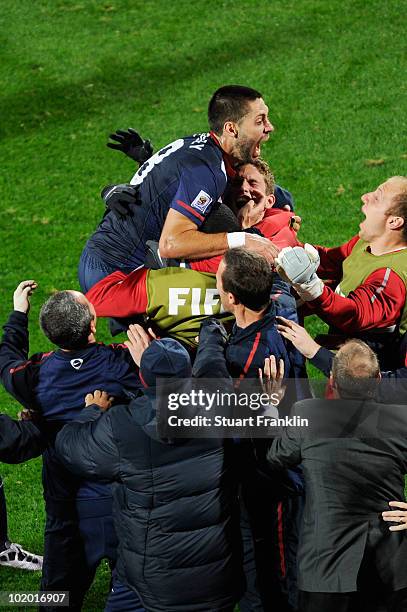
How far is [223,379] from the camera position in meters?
4.05

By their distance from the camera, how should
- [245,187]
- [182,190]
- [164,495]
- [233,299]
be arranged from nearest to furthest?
[164,495], [233,299], [182,190], [245,187]

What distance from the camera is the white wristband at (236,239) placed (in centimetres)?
462

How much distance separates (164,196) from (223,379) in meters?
1.28

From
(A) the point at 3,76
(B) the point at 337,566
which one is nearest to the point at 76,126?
(A) the point at 3,76

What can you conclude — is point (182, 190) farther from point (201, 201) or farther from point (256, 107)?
point (256, 107)

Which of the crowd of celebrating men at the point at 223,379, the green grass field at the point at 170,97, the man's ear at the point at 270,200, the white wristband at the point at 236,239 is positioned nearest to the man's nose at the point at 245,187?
the crowd of celebrating men at the point at 223,379

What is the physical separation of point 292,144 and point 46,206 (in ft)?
Answer: 7.86

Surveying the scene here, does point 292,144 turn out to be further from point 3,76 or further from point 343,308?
point 343,308

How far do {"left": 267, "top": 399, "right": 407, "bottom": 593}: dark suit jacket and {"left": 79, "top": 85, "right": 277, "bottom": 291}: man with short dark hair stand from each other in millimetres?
1054

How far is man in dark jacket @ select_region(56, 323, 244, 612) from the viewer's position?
3.85m

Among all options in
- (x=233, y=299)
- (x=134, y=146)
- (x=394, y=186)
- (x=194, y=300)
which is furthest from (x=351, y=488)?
(x=134, y=146)

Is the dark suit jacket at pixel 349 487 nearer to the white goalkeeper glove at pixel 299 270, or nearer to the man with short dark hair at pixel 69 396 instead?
the white goalkeeper glove at pixel 299 270

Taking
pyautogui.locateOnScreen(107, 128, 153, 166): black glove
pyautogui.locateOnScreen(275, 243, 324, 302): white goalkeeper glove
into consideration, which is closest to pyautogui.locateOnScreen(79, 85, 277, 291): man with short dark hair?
pyautogui.locateOnScreen(275, 243, 324, 302): white goalkeeper glove

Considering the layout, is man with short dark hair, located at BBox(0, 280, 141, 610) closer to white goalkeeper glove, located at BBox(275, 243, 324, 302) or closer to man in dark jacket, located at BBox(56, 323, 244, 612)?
man in dark jacket, located at BBox(56, 323, 244, 612)
